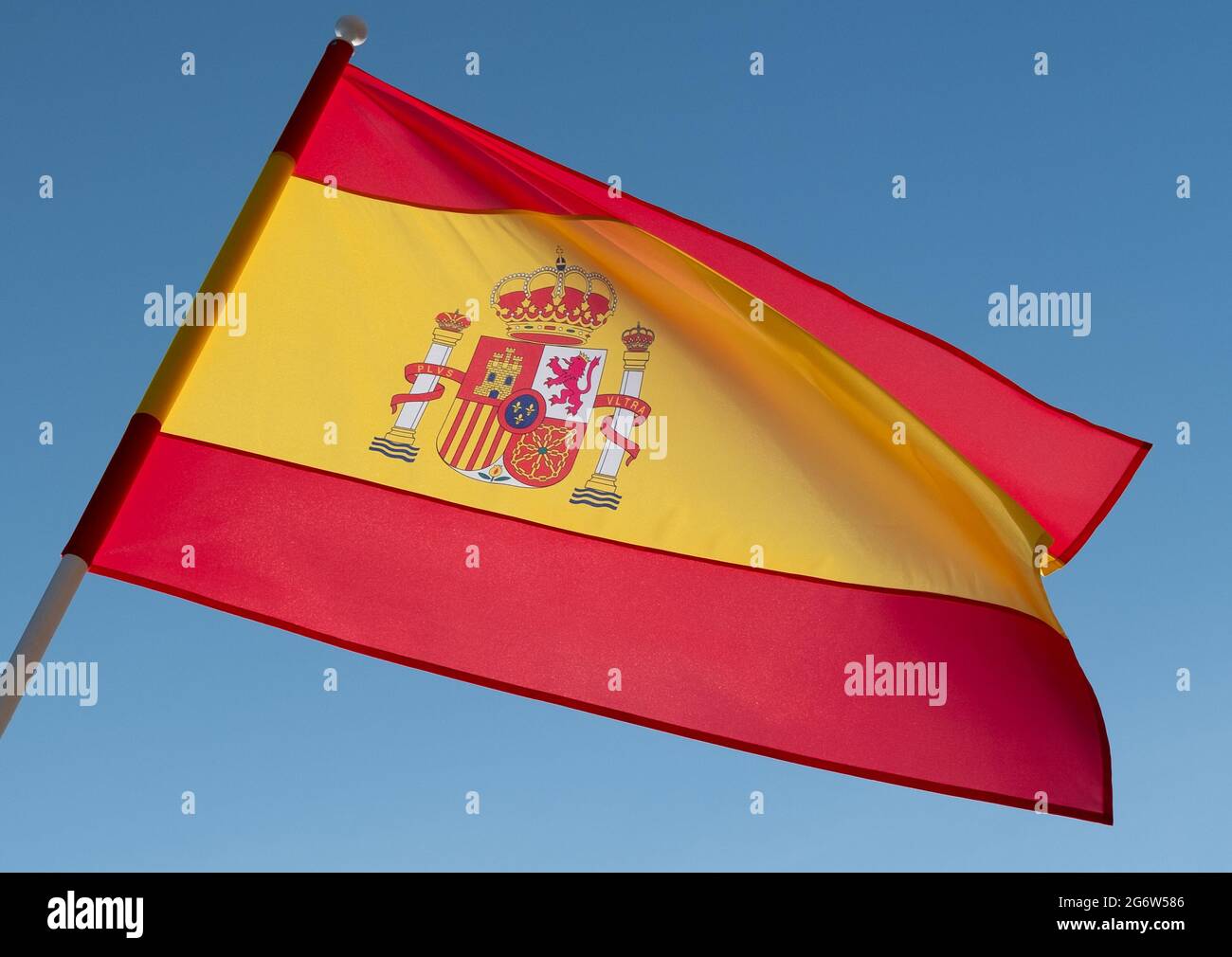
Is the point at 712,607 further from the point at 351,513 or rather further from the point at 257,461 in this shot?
the point at 257,461

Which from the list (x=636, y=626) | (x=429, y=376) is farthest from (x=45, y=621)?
(x=636, y=626)

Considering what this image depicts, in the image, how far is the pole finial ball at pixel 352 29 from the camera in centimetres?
713

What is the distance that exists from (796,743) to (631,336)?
2.20m

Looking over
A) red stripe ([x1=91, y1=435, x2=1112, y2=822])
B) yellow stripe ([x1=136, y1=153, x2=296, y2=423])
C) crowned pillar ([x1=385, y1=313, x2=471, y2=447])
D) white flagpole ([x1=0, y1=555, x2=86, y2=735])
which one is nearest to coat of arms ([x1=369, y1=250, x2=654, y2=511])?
crowned pillar ([x1=385, y1=313, x2=471, y2=447])

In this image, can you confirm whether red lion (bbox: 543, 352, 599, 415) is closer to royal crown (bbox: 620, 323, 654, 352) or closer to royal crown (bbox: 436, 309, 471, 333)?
royal crown (bbox: 620, 323, 654, 352)

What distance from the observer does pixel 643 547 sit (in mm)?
7031

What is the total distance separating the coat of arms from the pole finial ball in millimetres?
1369

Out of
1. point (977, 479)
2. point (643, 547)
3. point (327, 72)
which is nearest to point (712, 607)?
point (643, 547)

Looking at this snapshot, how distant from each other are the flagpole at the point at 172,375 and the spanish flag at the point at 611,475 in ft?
0.09

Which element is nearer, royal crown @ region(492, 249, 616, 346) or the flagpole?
the flagpole

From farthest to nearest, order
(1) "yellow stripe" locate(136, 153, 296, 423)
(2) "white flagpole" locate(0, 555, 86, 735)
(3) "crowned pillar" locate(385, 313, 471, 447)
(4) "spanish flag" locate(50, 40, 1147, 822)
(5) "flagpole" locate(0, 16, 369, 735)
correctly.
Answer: (3) "crowned pillar" locate(385, 313, 471, 447)
(4) "spanish flag" locate(50, 40, 1147, 822)
(1) "yellow stripe" locate(136, 153, 296, 423)
(5) "flagpole" locate(0, 16, 369, 735)
(2) "white flagpole" locate(0, 555, 86, 735)

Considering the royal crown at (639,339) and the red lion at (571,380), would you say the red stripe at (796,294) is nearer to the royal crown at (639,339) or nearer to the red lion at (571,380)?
the royal crown at (639,339)

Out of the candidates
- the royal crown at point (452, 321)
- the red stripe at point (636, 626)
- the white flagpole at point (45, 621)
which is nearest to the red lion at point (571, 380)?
the royal crown at point (452, 321)

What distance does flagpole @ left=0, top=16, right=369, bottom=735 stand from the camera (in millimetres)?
5098
